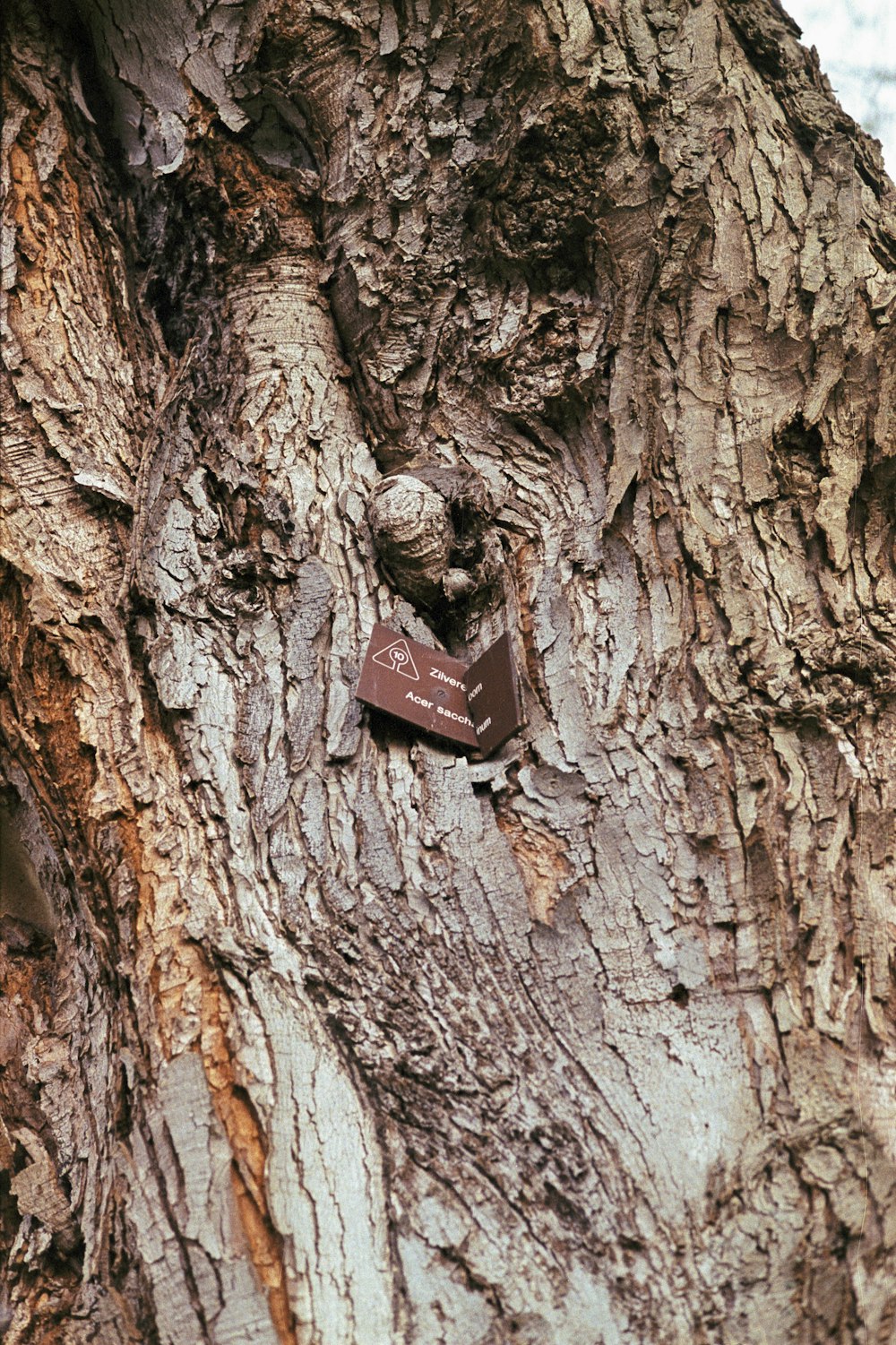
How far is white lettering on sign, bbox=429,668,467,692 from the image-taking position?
6.02 feet

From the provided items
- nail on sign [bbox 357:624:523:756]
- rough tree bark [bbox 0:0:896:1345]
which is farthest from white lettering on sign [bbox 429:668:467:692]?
rough tree bark [bbox 0:0:896:1345]

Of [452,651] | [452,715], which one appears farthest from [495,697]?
[452,651]

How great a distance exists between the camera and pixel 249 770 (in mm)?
1715

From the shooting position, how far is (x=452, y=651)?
6.38 ft

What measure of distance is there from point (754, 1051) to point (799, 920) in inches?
7.7

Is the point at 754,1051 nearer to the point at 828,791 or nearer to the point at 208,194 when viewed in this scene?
the point at 828,791

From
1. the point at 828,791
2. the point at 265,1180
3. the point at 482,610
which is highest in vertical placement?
the point at 482,610

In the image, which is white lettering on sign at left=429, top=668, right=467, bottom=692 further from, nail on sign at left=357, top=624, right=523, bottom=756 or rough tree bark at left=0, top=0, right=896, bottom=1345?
rough tree bark at left=0, top=0, right=896, bottom=1345

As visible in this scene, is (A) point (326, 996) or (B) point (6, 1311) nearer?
(A) point (326, 996)

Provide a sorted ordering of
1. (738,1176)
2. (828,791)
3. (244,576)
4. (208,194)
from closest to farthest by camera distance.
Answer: (738,1176) → (828,791) → (244,576) → (208,194)

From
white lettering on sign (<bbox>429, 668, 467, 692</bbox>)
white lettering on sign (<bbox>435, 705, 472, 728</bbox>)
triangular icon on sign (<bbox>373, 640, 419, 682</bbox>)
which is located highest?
triangular icon on sign (<bbox>373, 640, 419, 682</bbox>)

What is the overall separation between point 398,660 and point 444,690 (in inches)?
3.5

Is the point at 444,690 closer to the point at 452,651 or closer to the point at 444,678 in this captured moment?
the point at 444,678

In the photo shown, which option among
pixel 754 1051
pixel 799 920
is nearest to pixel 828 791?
pixel 799 920
